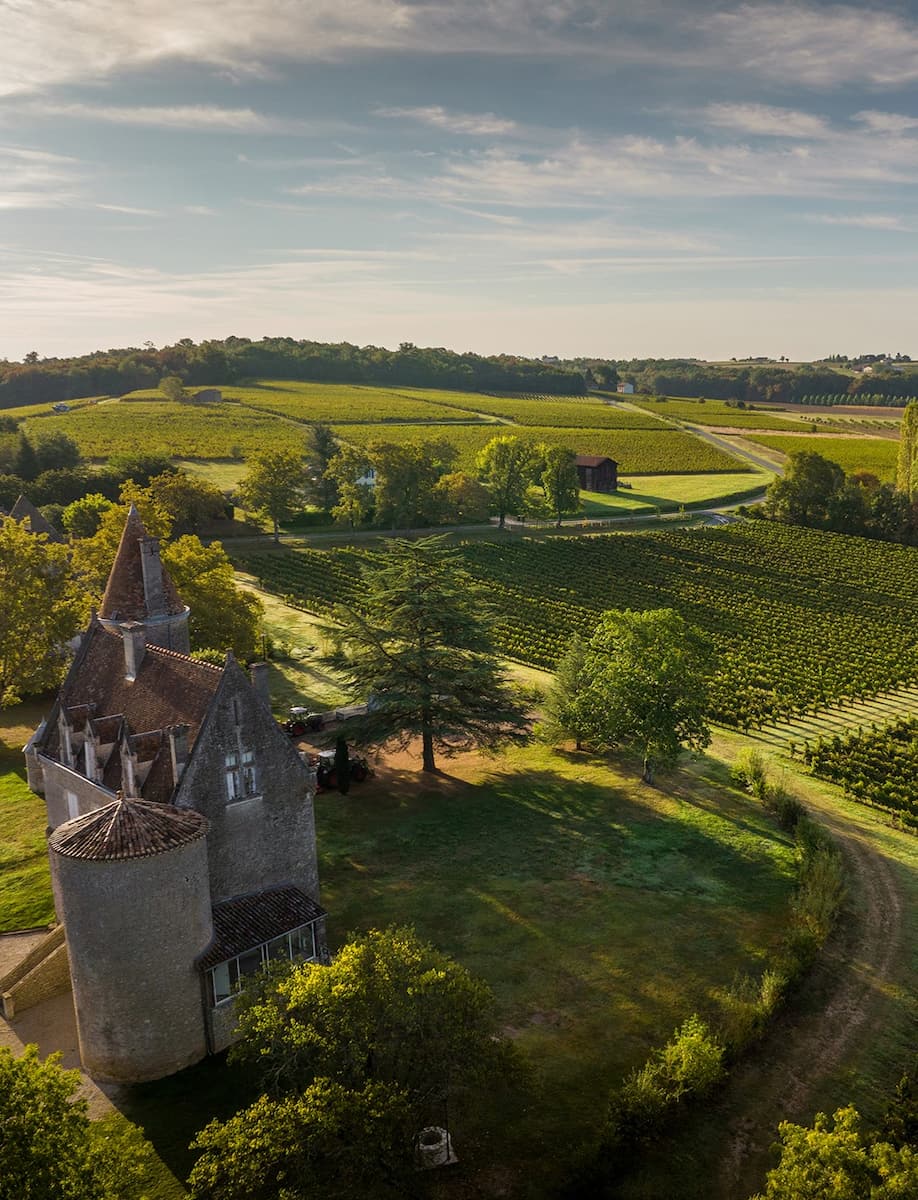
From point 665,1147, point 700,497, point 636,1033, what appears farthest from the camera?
point 700,497

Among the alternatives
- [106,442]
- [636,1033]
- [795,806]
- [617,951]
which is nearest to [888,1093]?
[636,1033]

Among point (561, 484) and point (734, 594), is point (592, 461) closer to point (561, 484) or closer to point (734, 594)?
point (561, 484)

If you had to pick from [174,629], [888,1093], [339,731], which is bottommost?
[888,1093]

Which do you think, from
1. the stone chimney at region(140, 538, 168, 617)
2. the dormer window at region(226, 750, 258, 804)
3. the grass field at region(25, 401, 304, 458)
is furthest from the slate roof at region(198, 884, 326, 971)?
the grass field at region(25, 401, 304, 458)

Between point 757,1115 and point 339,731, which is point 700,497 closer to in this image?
point 339,731

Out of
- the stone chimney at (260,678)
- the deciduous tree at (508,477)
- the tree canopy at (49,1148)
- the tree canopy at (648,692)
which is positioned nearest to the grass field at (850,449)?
the deciduous tree at (508,477)

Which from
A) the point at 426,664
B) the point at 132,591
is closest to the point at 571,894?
the point at 426,664

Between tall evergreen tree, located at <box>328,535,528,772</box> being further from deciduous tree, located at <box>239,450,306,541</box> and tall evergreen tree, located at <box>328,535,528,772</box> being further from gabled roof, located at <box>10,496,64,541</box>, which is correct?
deciduous tree, located at <box>239,450,306,541</box>
